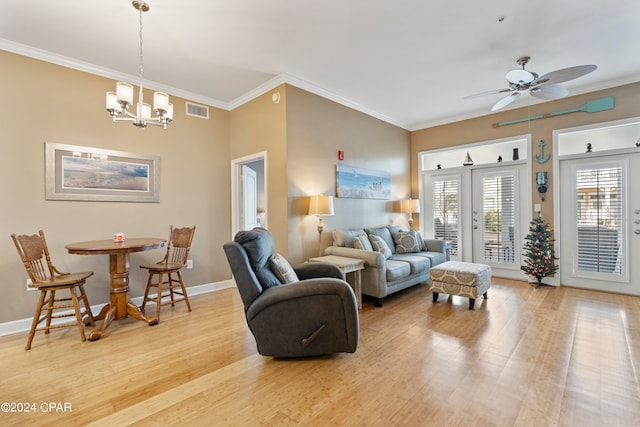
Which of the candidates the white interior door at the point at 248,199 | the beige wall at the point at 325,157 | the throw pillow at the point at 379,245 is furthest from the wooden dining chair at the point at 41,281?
the throw pillow at the point at 379,245

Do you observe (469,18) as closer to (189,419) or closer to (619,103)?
(619,103)

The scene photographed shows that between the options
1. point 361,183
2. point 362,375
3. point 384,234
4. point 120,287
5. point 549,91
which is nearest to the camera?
point 362,375

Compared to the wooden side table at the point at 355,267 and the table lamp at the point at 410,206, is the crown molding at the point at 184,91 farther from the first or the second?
the wooden side table at the point at 355,267

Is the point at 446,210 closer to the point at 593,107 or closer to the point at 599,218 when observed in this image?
the point at 599,218

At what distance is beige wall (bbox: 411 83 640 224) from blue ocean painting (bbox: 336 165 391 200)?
1131mm

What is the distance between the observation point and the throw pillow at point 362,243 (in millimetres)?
4038

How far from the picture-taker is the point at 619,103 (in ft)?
13.3

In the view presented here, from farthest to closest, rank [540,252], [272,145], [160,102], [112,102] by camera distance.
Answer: [540,252] → [272,145] → [160,102] → [112,102]

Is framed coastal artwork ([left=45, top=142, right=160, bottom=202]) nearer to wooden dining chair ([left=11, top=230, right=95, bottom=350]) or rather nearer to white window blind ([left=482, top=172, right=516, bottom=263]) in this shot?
wooden dining chair ([left=11, top=230, right=95, bottom=350])

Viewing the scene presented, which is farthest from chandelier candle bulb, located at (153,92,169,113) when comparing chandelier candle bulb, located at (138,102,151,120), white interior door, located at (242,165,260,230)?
white interior door, located at (242,165,260,230)

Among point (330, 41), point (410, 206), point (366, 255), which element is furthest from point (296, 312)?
point (410, 206)

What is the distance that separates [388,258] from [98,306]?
152 inches

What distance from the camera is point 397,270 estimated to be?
372 cm

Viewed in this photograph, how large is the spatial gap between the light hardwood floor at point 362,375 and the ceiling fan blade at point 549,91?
8.37ft
